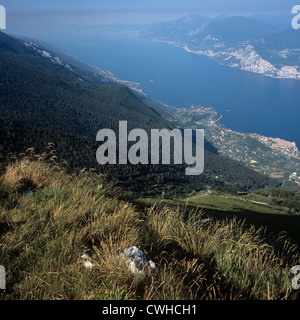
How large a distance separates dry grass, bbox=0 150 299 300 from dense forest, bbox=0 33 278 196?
20262 millimetres

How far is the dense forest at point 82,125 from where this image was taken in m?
61.1

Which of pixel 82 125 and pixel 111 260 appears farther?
pixel 82 125

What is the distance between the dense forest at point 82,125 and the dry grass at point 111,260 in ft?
66.5

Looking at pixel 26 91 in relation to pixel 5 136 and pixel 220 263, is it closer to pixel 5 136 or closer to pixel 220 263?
pixel 5 136

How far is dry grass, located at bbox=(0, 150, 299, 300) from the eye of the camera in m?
2.17

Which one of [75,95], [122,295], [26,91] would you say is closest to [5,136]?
[122,295]

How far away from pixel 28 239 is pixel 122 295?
1.36 meters

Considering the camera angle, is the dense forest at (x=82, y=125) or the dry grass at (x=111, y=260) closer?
the dry grass at (x=111, y=260)

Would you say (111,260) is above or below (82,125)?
below

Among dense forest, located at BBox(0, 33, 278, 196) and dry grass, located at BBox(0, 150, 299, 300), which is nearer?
dry grass, located at BBox(0, 150, 299, 300)

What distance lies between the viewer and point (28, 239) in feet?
8.98

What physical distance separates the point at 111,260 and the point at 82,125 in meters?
120

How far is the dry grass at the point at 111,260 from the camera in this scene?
2.17m

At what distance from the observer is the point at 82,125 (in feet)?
384
